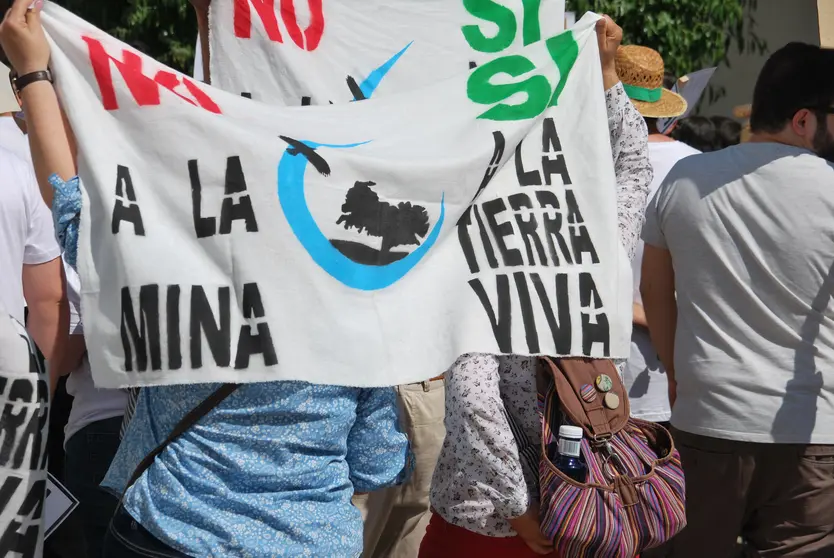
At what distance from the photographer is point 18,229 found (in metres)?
2.84

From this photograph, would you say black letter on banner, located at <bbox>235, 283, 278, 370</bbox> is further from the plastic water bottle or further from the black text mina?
the plastic water bottle

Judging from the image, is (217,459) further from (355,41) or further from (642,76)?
(642,76)

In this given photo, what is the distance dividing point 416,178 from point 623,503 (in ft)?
2.91

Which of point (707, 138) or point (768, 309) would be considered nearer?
point (768, 309)

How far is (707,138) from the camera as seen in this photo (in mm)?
6301

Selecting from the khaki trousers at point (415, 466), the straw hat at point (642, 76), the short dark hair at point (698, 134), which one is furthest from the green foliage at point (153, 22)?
the khaki trousers at point (415, 466)

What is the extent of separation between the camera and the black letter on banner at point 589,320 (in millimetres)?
2463

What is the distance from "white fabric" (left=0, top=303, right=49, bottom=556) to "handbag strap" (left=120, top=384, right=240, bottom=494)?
8.1 inches

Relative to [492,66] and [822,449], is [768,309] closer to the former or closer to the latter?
[822,449]

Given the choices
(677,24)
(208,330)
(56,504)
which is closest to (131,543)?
(208,330)

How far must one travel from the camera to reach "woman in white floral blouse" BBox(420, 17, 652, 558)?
7.88 feet

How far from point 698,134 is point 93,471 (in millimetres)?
4423

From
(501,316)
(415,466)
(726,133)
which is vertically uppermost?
(501,316)

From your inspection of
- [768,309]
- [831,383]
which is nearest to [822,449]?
[831,383]
